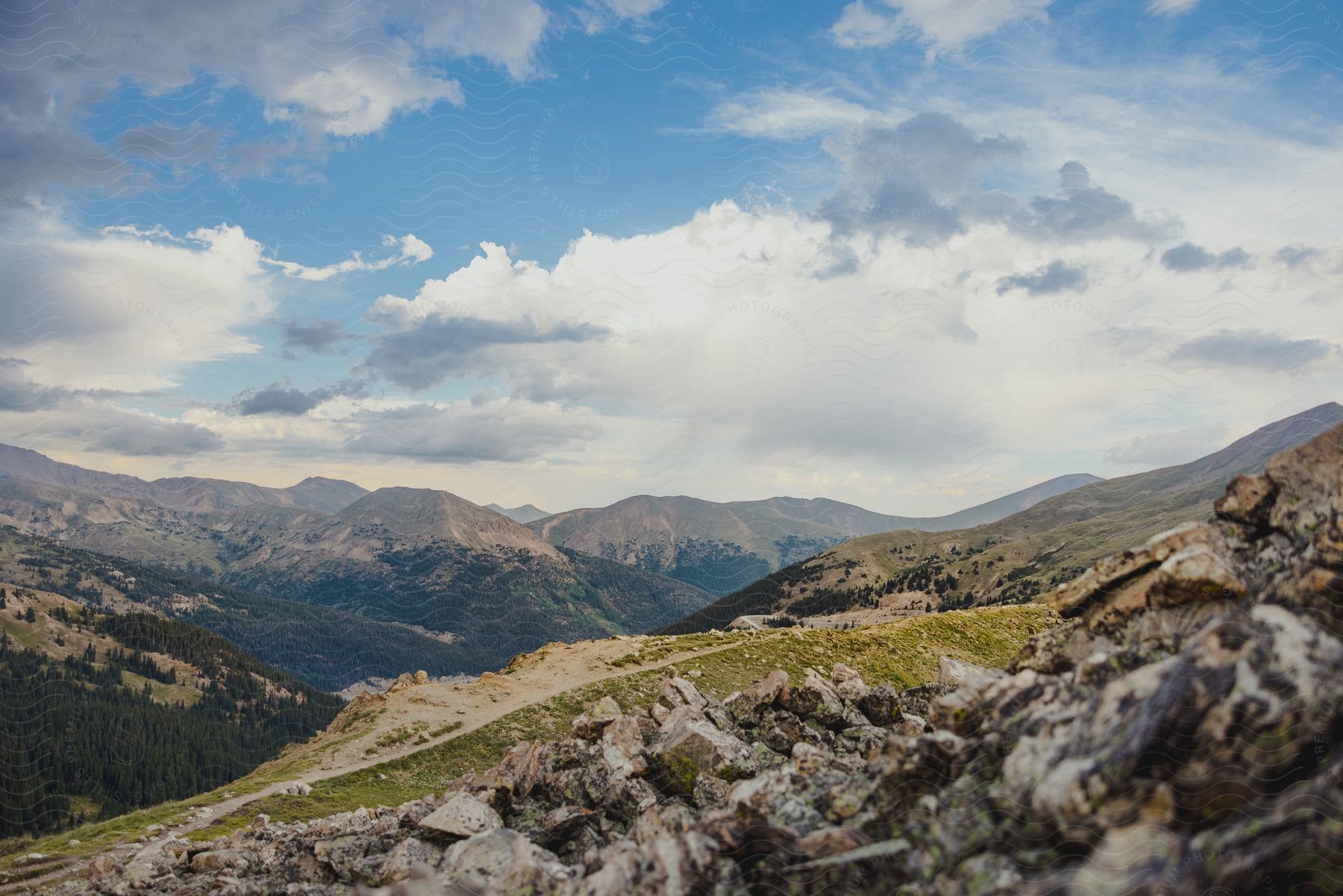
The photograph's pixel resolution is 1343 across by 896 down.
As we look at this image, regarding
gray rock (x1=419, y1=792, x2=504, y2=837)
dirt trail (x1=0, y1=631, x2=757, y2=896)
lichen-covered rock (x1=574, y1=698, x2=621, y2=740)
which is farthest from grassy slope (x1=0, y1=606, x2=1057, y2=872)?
gray rock (x1=419, y1=792, x2=504, y2=837)

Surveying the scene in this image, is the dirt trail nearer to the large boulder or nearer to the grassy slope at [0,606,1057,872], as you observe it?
the grassy slope at [0,606,1057,872]

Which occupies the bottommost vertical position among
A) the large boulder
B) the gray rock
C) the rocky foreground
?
the gray rock

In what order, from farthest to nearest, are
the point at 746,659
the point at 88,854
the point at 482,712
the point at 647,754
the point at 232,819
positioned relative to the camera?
the point at 746,659 → the point at 482,712 → the point at 232,819 → the point at 88,854 → the point at 647,754

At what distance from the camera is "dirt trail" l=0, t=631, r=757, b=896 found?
3600 centimetres

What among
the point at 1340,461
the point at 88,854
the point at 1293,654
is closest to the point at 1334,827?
the point at 1293,654

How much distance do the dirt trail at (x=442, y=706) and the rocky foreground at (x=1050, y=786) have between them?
14.8 m

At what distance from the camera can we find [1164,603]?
47.6 feet

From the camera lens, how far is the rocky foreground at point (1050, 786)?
365 inches

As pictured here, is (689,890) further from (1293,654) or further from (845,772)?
(1293,654)

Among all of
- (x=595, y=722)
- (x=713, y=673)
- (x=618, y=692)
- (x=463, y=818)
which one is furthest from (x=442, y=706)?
(x=463, y=818)

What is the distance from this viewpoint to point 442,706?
5119 cm

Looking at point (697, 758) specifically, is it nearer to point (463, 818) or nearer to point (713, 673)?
point (463, 818)

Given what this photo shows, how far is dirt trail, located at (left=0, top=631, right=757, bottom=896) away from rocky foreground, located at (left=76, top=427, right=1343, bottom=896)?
48.7ft

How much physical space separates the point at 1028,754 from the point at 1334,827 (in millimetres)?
3964
